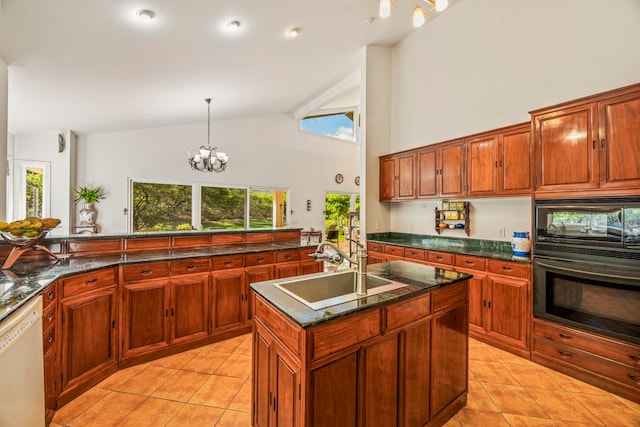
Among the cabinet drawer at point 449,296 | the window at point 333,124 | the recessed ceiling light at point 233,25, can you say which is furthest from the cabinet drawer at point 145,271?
the window at point 333,124

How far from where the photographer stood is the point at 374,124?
182 inches

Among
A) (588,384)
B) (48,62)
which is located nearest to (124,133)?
(48,62)

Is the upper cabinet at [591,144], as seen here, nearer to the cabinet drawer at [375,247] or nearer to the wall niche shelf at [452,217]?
the wall niche shelf at [452,217]

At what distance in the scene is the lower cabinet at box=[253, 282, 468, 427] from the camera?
1.18 m

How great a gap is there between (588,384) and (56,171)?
7874 millimetres

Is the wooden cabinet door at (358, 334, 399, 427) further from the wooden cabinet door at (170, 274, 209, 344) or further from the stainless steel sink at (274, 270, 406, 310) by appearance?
the wooden cabinet door at (170, 274, 209, 344)

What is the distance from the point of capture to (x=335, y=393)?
1.22 meters

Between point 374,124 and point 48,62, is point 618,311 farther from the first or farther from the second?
point 48,62

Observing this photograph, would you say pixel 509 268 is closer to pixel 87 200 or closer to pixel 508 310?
pixel 508 310

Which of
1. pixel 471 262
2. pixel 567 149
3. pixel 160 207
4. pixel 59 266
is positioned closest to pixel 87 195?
pixel 160 207

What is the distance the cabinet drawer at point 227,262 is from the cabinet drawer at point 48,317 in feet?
3.84

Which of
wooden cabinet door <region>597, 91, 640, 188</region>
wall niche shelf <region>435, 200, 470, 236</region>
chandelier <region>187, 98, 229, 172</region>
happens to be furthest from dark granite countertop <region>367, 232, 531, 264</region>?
chandelier <region>187, 98, 229, 172</region>

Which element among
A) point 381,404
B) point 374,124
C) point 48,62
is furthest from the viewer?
point 374,124

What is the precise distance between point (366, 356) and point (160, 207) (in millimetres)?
5989
